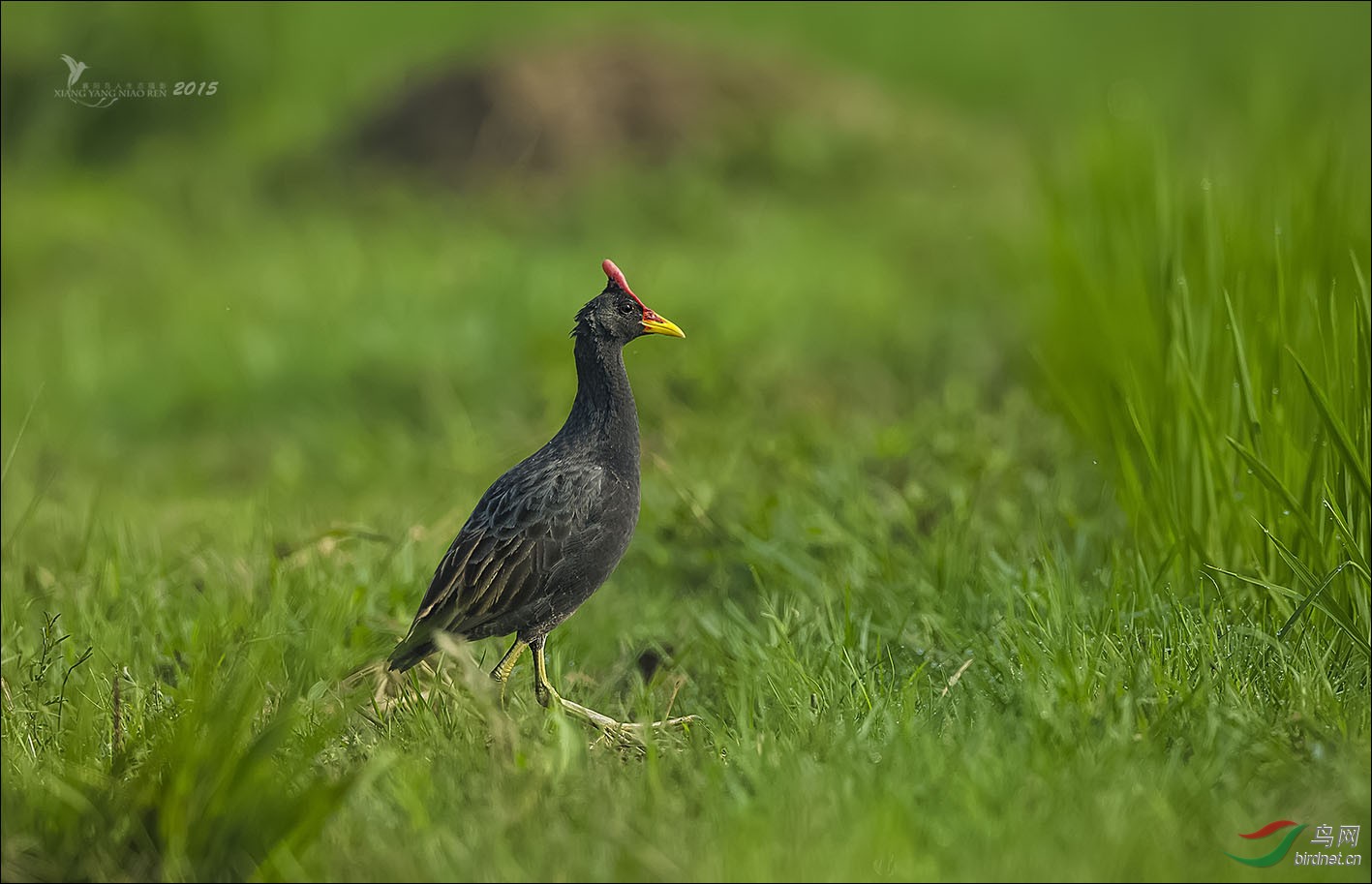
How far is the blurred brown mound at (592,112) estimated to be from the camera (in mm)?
9977

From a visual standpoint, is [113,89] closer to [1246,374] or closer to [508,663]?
[508,663]

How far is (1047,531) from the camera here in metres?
4.20

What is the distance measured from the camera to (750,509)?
4.54 meters

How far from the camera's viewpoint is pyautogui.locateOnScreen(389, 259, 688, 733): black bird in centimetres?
308

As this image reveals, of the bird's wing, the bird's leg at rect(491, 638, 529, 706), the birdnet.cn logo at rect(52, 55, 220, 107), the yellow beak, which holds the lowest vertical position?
the bird's leg at rect(491, 638, 529, 706)

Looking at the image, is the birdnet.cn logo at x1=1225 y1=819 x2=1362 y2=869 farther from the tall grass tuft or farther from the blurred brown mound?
the blurred brown mound

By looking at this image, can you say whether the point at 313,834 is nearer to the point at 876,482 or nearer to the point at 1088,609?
the point at 1088,609

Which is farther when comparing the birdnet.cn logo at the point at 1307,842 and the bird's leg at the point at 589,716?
the bird's leg at the point at 589,716

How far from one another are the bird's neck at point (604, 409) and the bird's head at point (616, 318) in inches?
0.9

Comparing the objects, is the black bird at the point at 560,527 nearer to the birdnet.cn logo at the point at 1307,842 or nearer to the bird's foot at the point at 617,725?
the bird's foot at the point at 617,725

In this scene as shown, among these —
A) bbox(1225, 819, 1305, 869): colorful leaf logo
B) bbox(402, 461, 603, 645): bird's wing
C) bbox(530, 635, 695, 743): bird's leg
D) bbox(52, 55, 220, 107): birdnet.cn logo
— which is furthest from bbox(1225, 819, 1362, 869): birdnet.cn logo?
bbox(52, 55, 220, 107): birdnet.cn logo

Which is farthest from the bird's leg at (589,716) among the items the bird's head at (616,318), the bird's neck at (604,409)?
the bird's head at (616,318)

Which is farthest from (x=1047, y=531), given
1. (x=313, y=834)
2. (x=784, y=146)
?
(x=784, y=146)

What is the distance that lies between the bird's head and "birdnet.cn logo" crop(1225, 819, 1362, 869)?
1499 mm
